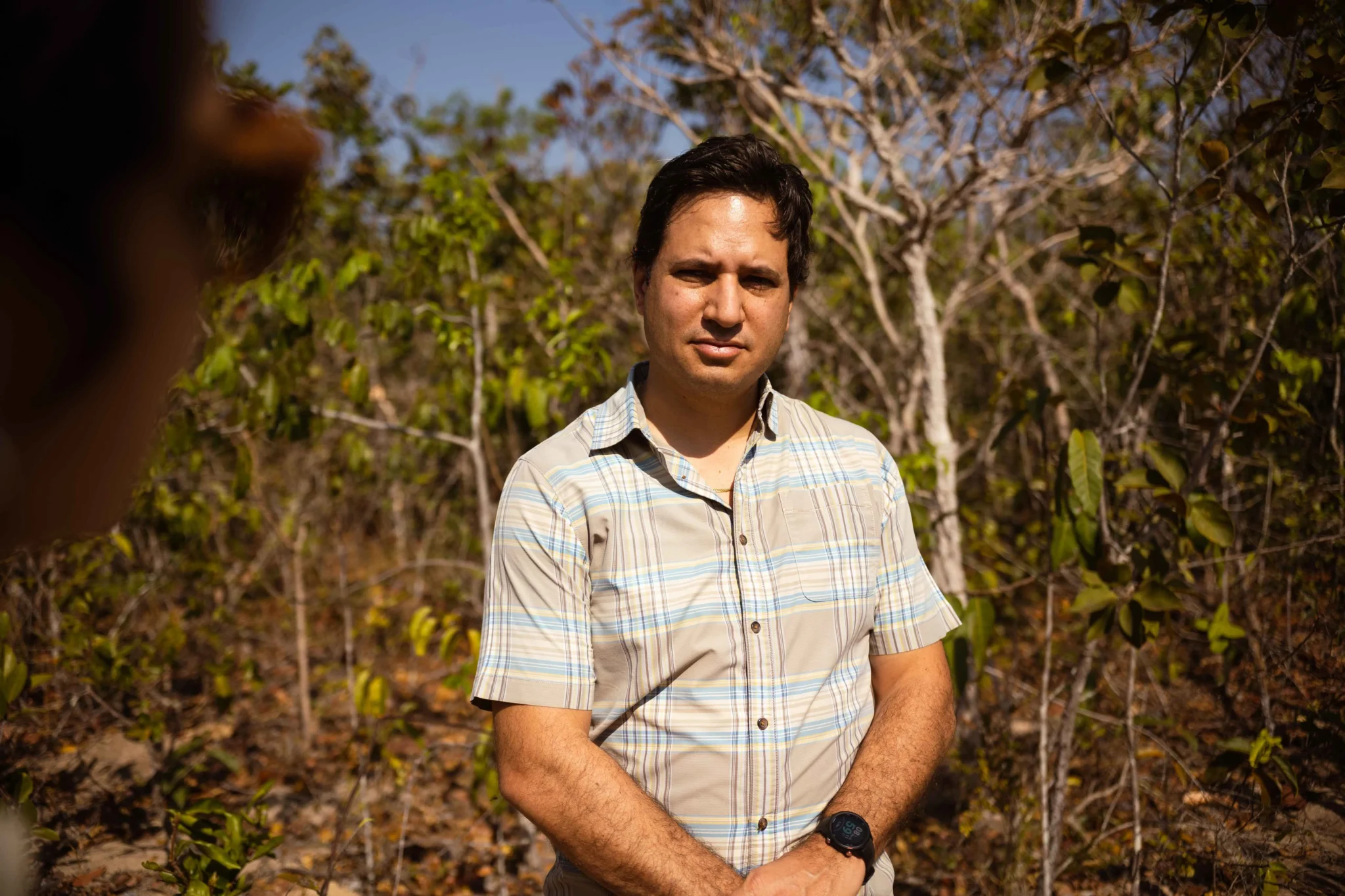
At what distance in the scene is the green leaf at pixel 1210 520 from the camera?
6.67ft

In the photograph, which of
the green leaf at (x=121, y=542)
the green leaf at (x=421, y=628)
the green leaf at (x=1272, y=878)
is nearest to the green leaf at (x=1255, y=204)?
the green leaf at (x=1272, y=878)

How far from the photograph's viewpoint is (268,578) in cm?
569

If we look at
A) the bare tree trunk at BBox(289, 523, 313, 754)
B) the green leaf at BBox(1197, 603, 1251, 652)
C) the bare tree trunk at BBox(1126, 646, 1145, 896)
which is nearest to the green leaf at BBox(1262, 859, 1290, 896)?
the bare tree trunk at BBox(1126, 646, 1145, 896)

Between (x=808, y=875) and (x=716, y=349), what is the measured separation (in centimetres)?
97

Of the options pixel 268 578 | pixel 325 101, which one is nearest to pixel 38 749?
pixel 268 578

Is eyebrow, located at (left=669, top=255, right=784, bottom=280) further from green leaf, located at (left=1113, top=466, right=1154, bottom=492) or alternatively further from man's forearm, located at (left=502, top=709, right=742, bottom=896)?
green leaf, located at (left=1113, top=466, right=1154, bottom=492)

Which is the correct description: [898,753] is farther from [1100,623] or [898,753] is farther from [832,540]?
[1100,623]

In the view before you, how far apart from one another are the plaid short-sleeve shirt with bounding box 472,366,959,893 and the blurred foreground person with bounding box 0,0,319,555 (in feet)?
2.54

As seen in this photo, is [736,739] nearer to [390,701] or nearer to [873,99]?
[873,99]

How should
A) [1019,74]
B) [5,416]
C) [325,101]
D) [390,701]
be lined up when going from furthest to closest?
[325,101] < [390,701] < [1019,74] < [5,416]

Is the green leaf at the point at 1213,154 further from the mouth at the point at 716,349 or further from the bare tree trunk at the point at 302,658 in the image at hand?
the bare tree trunk at the point at 302,658

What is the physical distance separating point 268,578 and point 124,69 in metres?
5.84

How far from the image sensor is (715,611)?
144 centimetres

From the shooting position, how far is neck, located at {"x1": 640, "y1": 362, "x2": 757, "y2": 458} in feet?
5.38
